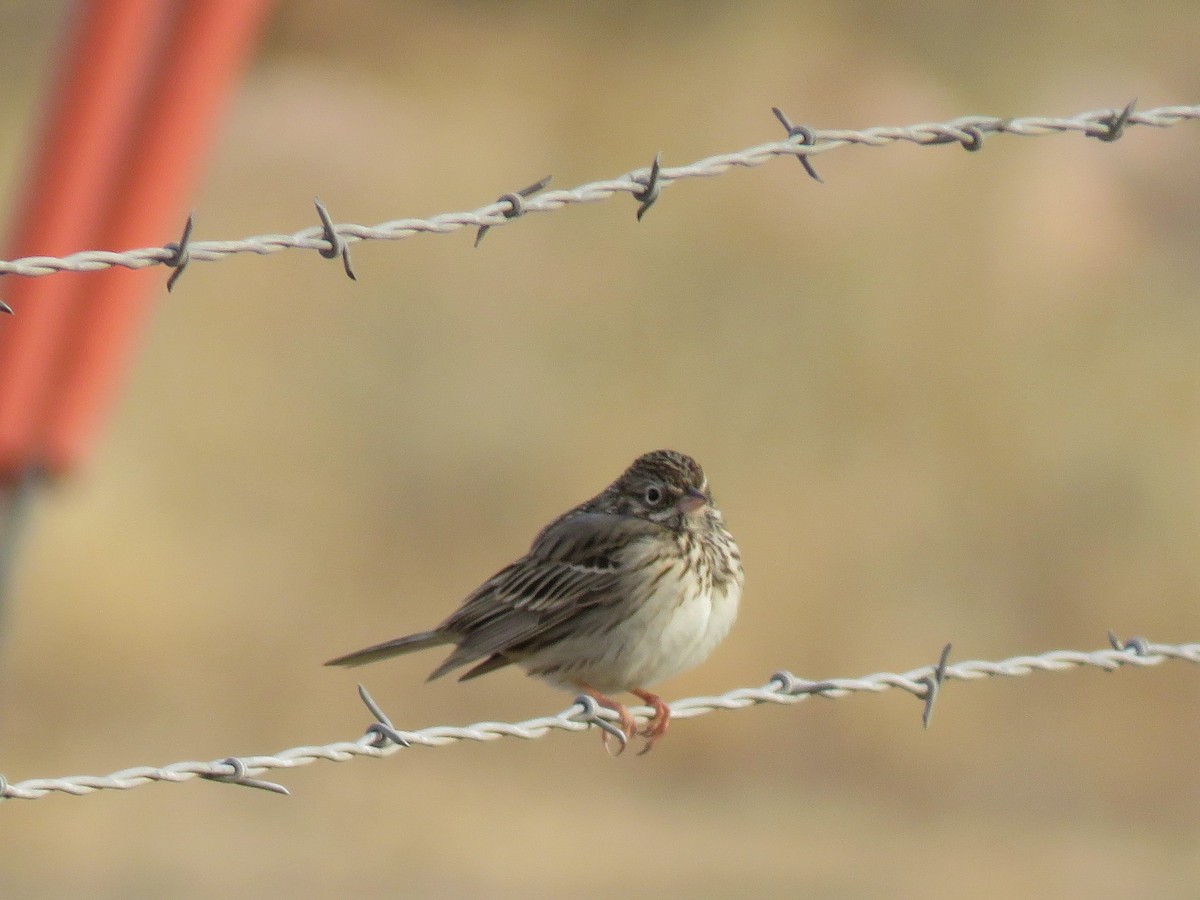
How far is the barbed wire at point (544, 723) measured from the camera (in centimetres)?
395

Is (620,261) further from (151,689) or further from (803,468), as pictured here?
(151,689)

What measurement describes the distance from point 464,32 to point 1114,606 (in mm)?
6291

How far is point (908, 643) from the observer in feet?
46.8

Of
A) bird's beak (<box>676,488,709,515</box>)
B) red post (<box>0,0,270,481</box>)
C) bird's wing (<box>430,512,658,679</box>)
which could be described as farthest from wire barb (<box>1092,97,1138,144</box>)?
red post (<box>0,0,270,481</box>)

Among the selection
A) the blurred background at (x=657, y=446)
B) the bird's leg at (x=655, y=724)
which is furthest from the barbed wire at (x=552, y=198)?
the blurred background at (x=657, y=446)

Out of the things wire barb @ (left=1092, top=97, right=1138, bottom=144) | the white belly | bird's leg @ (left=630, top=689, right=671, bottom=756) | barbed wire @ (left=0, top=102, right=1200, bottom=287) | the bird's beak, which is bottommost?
bird's leg @ (left=630, top=689, right=671, bottom=756)

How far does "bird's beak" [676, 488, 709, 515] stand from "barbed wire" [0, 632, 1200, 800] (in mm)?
619

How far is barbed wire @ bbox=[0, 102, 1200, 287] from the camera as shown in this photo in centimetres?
397

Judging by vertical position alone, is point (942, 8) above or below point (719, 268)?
above

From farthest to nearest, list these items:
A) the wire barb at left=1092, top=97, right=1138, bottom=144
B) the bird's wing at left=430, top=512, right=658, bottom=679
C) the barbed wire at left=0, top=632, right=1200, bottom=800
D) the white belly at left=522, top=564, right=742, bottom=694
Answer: the bird's wing at left=430, top=512, right=658, bottom=679 → the white belly at left=522, top=564, right=742, bottom=694 → the wire barb at left=1092, top=97, right=1138, bottom=144 → the barbed wire at left=0, top=632, right=1200, bottom=800

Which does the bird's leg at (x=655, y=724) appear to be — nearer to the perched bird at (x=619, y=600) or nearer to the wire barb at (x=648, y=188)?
the perched bird at (x=619, y=600)

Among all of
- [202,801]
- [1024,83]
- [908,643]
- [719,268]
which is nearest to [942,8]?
[1024,83]

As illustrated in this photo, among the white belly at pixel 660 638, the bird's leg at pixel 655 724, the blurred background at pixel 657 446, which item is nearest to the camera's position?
the bird's leg at pixel 655 724

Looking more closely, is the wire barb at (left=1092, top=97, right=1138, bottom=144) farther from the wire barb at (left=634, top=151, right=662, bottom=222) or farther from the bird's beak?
the bird's beak
